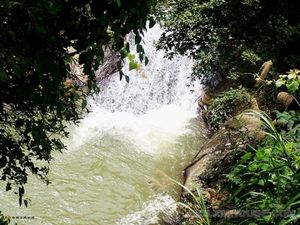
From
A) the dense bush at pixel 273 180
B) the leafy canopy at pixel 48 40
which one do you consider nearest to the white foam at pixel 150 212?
the dense bush at pixel 273 180

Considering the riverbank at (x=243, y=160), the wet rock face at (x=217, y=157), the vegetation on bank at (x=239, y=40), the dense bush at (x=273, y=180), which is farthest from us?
the vegetation on bank at (x=239, y=40)

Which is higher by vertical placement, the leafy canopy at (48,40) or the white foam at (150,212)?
the white foam at (150,212)

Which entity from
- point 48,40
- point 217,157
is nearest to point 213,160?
point 217,157

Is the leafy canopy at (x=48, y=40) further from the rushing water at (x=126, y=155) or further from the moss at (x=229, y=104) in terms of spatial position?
the moss at (x=229, y=104)

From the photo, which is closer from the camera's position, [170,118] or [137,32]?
[137,32]

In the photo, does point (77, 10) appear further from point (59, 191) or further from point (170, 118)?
point (170, 118)

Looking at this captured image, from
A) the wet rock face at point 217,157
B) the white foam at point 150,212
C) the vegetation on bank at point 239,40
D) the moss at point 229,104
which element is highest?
the vegetation on bank at point 239,40

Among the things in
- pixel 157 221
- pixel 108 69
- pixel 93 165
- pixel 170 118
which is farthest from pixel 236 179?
pixel 108 69

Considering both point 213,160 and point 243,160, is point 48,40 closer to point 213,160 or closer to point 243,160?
point 243,160

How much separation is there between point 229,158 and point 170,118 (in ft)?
14.1

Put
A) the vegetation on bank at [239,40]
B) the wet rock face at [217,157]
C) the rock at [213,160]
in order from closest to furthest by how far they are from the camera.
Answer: the wet rock face at [217,157]
the rock at [213,160]
the vegetation on bank at [239,40]

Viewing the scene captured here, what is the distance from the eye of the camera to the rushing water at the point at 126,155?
18.7 ft

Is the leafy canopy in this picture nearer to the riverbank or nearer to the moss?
the riverbank

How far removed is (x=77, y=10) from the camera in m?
1.92
